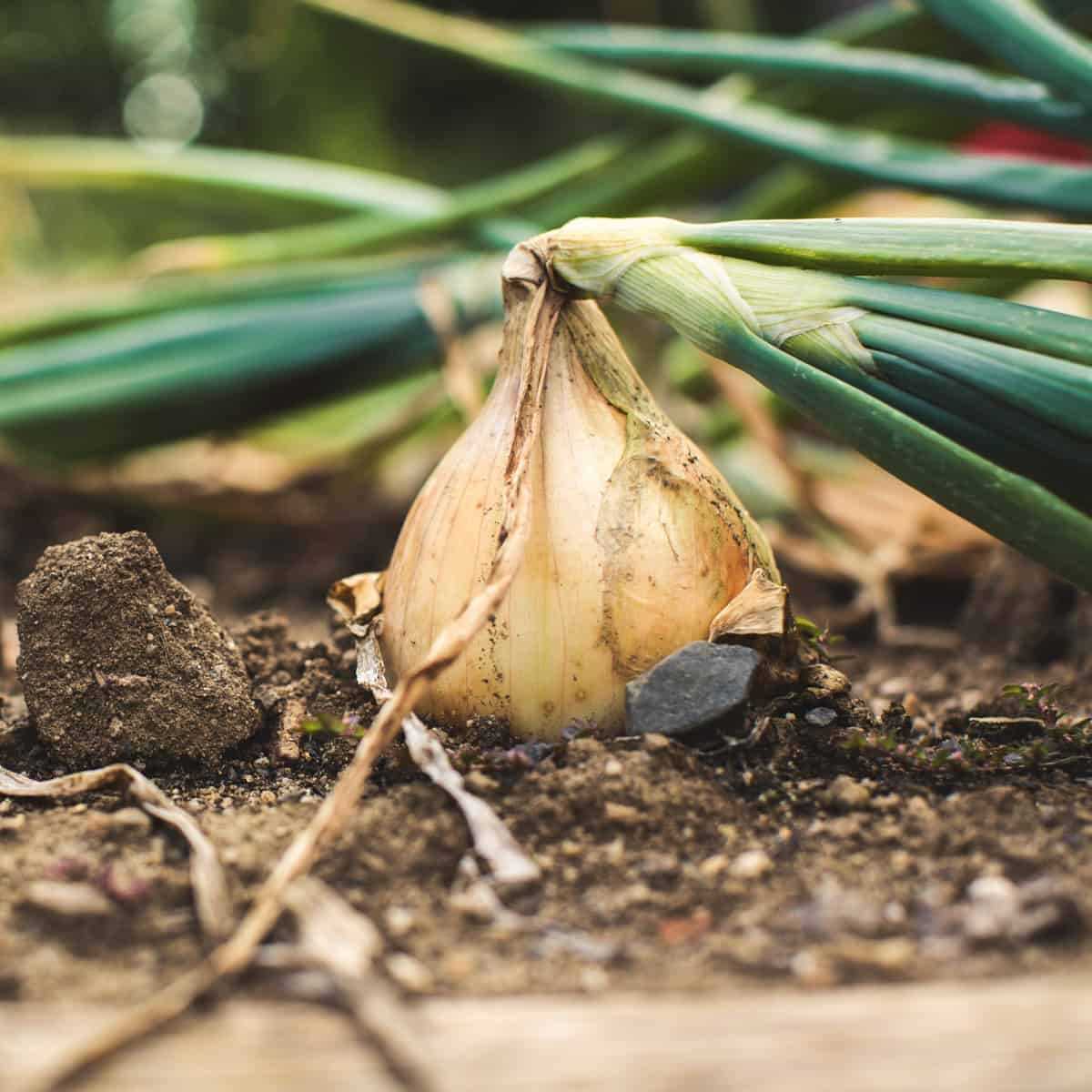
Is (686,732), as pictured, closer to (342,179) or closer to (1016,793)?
(1016,793)

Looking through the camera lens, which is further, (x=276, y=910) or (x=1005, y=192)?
(x=1005, y=192)

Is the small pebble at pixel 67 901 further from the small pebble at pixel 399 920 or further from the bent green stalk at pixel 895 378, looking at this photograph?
the bent green stalk at pixel 895 378

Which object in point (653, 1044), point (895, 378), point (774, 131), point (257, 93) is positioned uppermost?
point (257, 93)

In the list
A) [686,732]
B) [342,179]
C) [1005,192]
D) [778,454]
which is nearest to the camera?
[686,732]

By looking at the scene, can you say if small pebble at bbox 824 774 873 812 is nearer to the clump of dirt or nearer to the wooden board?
the wooden board

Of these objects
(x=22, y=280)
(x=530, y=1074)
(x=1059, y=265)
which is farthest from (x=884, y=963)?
(x=22, y=280)

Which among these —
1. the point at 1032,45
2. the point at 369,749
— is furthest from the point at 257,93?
the point at 369,749

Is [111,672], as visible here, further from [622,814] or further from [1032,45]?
[1032,45]
